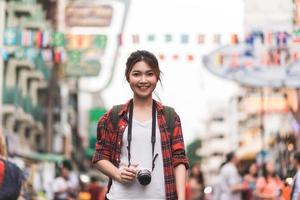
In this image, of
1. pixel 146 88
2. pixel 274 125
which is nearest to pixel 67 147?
pixel 274 125

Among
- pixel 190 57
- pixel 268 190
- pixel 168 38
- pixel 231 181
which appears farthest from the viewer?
pixel 190 57

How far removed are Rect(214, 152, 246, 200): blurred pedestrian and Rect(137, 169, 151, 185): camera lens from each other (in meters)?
11.5

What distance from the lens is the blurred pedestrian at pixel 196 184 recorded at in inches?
603

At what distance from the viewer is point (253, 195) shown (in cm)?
1775

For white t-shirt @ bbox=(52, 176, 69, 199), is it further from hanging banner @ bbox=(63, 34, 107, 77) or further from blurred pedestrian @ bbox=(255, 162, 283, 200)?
hanging banner @ bbox=(63, 34, 107, 77)

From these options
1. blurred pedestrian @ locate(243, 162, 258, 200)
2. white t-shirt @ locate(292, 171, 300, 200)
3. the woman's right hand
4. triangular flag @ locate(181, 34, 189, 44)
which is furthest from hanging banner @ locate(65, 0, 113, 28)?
the woman's right hand

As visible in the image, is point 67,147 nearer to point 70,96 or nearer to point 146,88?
point 70,96

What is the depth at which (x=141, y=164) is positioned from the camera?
208 inches

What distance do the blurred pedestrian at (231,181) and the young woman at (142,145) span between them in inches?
443

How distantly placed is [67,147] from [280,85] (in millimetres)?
74612

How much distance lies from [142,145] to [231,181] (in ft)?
37.9

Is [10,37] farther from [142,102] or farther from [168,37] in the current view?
[142,102]

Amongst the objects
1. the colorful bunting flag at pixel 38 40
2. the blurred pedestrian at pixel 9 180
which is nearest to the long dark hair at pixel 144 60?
the blurred pedestrian at pixel 9 180

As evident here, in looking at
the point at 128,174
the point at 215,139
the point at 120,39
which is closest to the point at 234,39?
the point at 120,39
